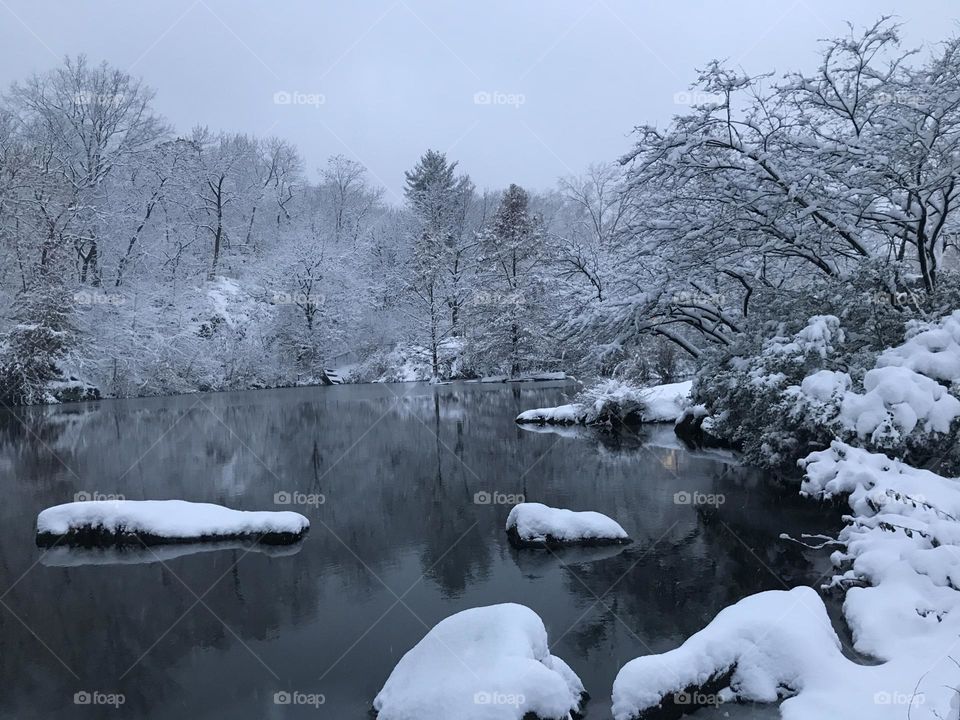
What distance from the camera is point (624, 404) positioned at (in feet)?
75.6

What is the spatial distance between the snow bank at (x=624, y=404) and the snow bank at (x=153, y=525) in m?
13.9

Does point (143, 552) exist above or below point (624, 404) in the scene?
below

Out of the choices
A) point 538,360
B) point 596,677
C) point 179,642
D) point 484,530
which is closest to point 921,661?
point 596,677

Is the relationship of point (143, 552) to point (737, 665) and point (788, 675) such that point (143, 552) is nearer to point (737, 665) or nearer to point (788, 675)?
point (737, 665)

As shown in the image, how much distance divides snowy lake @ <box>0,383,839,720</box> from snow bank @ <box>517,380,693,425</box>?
354 centimetres

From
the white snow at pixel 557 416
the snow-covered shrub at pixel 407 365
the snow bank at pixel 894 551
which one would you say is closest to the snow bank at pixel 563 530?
the snow bank at pixel 894 551

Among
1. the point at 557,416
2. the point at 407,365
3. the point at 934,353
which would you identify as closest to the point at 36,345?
the point at 407,365

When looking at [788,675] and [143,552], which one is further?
[143,552]

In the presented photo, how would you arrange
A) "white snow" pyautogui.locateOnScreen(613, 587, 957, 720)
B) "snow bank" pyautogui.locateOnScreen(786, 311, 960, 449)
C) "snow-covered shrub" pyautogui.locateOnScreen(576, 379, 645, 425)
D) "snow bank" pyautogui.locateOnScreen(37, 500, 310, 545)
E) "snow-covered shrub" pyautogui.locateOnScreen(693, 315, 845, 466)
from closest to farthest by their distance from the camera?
1. "white snow" pyautogui.locateOnScreen(613, 587, 957, 720)
2. "snow bank" pyautogui.locateOnScreen(786, 311, 960, 449)
3. "snow bank" pyautogui.locateOnScreen(37, 500, 310, 545)
4. "snow-covered shrub" pyautogui.locateOnScreen(693, 315, 845, 466)
5. "snow-covered shrub" pyautogui.locateOnScreen(576, 379, 645, 425)

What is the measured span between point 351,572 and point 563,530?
11.1ft

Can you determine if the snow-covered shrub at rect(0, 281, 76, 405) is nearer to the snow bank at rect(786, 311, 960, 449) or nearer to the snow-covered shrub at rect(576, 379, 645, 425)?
the snow-covered shrub at rect(576, 379, 645, 425)

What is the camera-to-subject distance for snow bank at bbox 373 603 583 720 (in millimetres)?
5297

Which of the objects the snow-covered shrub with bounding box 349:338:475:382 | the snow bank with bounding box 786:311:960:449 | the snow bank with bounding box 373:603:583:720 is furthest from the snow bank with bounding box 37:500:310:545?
the snow-covered shrub with bounding box 349:338:475:382

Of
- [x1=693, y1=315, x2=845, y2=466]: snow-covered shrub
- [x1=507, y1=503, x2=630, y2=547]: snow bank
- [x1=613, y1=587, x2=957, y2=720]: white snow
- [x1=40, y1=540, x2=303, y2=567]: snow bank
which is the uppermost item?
[x1=693, y1=315, x2=845, y2=466]: snow-covered shrub
